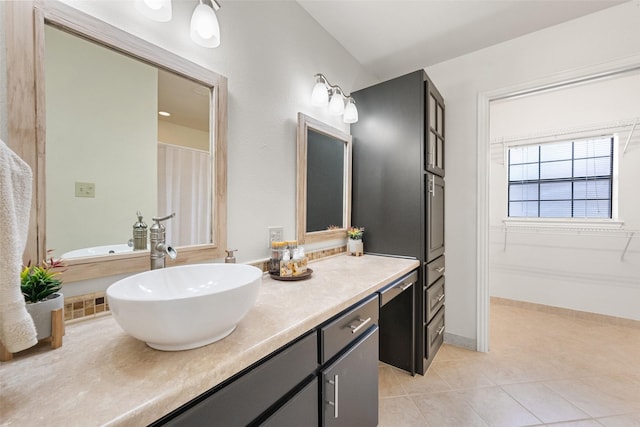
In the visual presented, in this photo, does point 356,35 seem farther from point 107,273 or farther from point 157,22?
point 107,273

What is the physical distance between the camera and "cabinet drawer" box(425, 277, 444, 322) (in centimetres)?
190

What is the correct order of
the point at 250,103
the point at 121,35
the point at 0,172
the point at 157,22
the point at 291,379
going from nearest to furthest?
the point at 0,172 → the point at 291,379 → the point at 121,35 → the point at 157,22 → the point at 250,103

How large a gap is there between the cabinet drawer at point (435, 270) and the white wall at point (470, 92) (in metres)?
0.21

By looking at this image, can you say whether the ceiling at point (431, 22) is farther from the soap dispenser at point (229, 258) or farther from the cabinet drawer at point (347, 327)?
the cabinet drawer at point (347, 327)

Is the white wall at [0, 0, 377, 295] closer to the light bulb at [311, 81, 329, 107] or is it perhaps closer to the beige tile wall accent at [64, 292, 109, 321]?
the light bulb at [311, 81, 329, 107]

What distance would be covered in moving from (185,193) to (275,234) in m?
0.54

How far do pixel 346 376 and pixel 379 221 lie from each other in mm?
1206

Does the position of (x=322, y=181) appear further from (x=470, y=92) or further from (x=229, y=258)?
(x=470, y=92)

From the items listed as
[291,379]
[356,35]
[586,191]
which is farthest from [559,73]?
[291,379]

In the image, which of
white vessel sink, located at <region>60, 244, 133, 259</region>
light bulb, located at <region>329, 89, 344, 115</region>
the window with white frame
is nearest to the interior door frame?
light bulb, located at <region>329, 89, 344, 115</region>

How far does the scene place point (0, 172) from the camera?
1.65 ft

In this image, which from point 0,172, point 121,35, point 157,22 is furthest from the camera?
point 157,22

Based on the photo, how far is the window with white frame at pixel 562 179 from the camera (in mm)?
2906

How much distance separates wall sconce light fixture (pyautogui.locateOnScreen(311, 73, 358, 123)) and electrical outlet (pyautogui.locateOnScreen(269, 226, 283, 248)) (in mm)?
881
